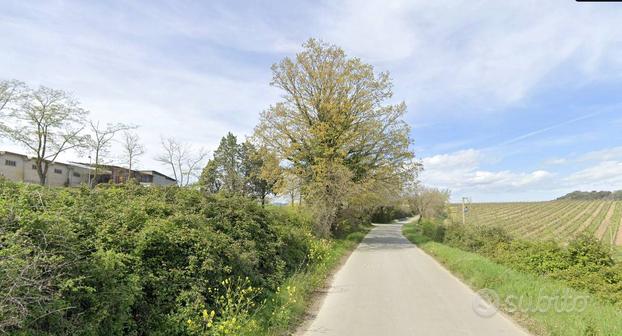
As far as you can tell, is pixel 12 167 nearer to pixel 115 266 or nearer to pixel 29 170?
pixel 29 170

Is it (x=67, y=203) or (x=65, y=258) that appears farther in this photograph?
(x=67, y=203)

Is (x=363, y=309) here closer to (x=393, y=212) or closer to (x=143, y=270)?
(x=143, y=270)

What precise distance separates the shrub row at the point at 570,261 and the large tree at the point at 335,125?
30.8ft

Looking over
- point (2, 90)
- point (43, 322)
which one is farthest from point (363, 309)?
point (2, 90)

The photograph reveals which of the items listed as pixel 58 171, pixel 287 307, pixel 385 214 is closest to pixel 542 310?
pixel 287 307

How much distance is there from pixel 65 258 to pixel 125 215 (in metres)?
2.10

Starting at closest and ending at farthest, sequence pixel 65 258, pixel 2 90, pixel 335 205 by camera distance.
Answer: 1. pixel 65 258
2. pixel 335 205
3. pixel 2 90

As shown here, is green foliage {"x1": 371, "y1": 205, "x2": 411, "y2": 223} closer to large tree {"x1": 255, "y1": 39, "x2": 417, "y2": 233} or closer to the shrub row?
large tree {"x1": 255, "y1": 39, "x2": 417, "y2": 233}

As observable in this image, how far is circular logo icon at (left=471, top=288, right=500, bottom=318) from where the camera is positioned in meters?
8.64

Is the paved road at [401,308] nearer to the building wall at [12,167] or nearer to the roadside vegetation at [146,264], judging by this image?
the roadside vegetation at [146,264]

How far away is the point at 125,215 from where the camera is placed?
6809 millimetres

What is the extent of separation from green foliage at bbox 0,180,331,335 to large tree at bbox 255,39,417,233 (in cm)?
1657

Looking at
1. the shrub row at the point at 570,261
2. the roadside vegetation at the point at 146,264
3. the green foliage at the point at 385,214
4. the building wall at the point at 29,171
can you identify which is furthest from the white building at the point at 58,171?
the green foliage at the point at 385,214

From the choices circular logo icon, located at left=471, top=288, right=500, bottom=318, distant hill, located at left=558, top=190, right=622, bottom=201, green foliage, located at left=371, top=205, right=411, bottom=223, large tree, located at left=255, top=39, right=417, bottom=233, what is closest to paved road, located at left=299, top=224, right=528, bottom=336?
circular logo icon, located at left=471, top=288, right=500, bottom=318
